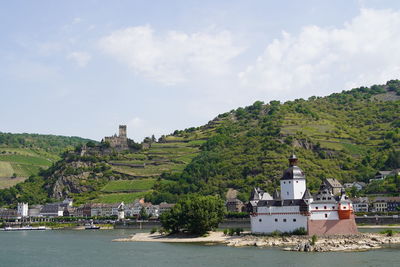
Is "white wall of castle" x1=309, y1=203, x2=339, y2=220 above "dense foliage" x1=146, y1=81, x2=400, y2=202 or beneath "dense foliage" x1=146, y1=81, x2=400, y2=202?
beneath

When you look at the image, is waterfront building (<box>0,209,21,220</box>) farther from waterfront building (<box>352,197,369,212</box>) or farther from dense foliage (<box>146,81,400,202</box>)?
waterfront building (<box>352,197,369,212</box>)

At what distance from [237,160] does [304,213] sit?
285ft

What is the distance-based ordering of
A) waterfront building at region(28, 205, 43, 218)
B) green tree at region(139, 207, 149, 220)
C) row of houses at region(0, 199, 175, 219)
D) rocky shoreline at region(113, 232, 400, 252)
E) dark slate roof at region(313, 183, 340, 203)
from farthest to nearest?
waterfront building at region(28, 205, 43, 218), row of houses at region(0, 199, 175, 219), green tree at region(139, 207, 149, 220), dark slate roof at region(313, 183, 340, 203), rocky shoreline at region(113, 232, 400, 252)

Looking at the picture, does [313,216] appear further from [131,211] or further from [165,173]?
[165,173]

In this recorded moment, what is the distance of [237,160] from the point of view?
155m

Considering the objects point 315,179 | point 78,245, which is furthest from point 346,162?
point 78,245

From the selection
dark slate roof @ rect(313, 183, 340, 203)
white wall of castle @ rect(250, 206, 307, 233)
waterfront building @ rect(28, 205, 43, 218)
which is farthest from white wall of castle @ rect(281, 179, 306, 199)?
waterfront building @ rect(28, 205, 43, 218)

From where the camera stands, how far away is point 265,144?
158m

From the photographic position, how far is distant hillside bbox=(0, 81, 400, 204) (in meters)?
144

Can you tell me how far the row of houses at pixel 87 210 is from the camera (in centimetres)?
14075

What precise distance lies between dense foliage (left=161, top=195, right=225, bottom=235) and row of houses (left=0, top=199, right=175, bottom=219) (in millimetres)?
53758

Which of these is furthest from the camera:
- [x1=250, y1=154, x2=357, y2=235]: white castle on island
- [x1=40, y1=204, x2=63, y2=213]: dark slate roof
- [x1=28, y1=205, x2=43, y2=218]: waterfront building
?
[x1=28, y1=205, x2=43, y2=218]: waterfront building

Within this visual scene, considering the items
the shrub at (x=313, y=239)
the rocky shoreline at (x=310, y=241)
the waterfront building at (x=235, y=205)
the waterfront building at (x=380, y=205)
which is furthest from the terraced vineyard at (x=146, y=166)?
the shrub at (x=313, y=239)

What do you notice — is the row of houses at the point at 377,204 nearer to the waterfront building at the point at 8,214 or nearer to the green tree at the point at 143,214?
the green tree at the point at 143,214
